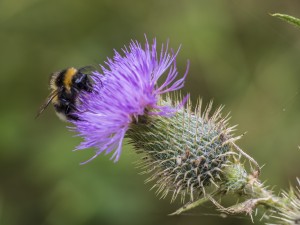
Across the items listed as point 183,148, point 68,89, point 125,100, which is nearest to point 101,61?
point 68,89

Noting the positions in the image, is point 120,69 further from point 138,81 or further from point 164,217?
point 164,217

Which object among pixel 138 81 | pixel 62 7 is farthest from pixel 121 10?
pixel 138 81

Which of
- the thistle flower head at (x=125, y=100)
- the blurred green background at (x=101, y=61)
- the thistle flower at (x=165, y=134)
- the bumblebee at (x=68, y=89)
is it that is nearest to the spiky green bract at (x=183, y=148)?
the thistle flower at (x=165, y=134)

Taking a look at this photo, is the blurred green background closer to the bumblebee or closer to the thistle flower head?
the bumblebee

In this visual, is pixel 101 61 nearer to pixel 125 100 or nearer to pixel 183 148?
pixel 125 100

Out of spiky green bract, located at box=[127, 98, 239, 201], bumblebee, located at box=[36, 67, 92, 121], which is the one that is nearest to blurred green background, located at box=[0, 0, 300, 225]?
bumblebee, located at box=[36, 67, 92, 121]

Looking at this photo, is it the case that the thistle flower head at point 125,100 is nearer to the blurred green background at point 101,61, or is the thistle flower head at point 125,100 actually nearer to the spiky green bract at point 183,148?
the spiky green bract at point 183,148

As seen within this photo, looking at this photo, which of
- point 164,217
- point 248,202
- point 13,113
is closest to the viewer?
point 248,202
